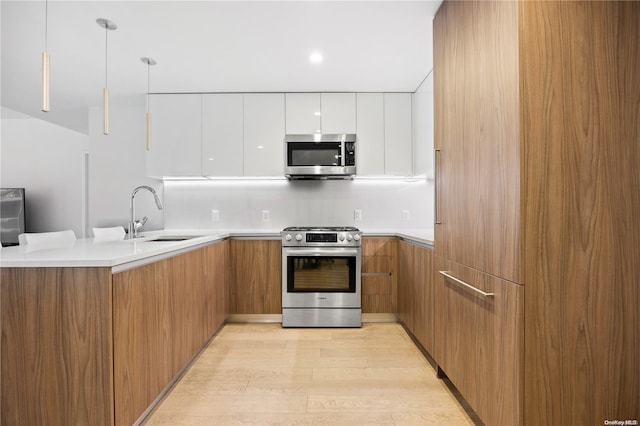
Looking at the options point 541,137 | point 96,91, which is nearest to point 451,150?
point 541,137

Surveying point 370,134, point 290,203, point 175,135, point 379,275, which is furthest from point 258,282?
point 370,134

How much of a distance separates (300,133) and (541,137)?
2530 millimetres

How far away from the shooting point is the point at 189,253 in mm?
2264

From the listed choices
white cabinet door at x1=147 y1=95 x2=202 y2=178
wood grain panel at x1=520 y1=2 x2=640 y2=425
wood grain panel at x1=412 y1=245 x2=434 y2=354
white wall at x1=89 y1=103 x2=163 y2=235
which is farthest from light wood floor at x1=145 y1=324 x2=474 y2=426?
white wall at x1=89 y1=103 x2=163 y2=235

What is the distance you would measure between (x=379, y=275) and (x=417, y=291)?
67 centimetres

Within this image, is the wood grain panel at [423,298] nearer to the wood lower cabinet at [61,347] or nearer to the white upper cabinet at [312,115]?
the white upper cabinet at [312,115]

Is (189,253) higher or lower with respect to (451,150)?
lower

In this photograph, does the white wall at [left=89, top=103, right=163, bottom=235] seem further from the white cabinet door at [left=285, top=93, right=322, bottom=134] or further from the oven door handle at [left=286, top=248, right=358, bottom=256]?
the oven door handle at [left=286, top=248, right=358, bottom=256]

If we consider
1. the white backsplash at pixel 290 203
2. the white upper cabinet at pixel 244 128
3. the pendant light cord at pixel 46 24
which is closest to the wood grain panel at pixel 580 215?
the white upper cabinet at pixel 244 128

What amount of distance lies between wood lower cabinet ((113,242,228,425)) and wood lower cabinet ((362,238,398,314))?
55.9 inches

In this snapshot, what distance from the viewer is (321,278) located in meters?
3.17

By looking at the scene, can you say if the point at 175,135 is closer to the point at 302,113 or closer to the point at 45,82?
the point at 302,113

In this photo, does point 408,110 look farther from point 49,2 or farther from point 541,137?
point 49,2

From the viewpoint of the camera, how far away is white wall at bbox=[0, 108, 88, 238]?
523 cm
